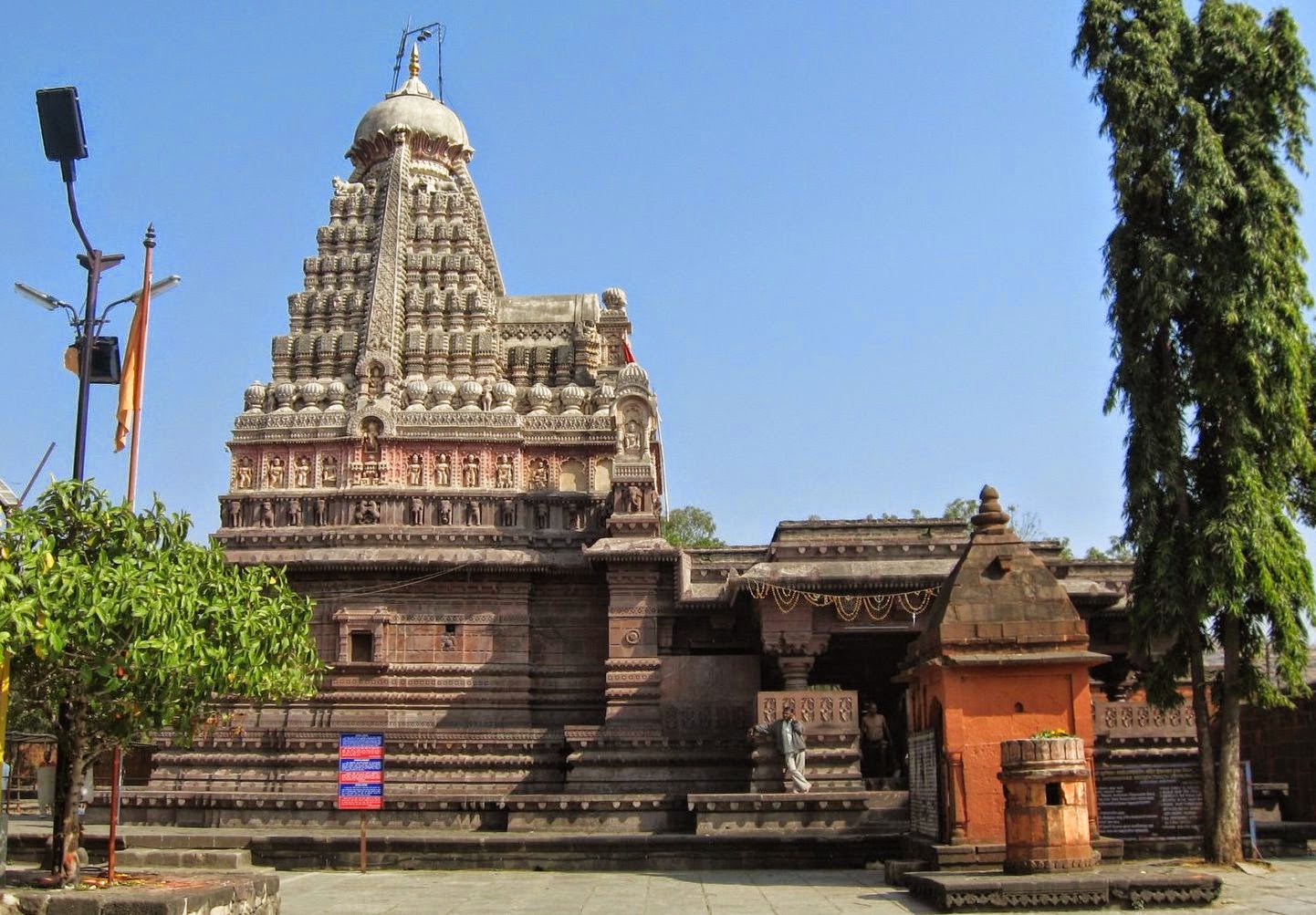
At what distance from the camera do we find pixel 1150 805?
17219 mm

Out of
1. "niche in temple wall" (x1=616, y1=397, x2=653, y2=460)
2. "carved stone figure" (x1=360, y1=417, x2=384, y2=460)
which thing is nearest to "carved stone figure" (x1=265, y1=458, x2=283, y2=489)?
"carved stone figure" (x1=360, y1=417, x2=384, y2=460)

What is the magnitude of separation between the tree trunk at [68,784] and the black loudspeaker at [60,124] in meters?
5.63

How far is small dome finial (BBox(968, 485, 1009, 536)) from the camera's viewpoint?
1459 cm

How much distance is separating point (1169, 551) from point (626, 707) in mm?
11242

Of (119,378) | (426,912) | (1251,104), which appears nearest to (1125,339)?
(1251,104)

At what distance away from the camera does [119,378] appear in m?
14.0

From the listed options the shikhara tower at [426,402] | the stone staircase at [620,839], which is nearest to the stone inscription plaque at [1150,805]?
the stone staircase at [620,839]

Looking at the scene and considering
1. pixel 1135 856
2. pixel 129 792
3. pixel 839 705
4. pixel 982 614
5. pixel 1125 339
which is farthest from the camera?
pixel 129 792

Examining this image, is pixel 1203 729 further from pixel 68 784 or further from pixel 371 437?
pixel 371 437

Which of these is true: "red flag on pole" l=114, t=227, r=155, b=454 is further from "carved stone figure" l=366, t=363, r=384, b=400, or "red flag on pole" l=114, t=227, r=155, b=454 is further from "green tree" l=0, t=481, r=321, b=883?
"carved stone figure" l=366, t=363, r=384, b=400

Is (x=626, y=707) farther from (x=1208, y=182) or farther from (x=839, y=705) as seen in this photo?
(x=1208, y=182)

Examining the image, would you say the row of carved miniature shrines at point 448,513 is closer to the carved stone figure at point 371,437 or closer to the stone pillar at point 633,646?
the carved stone figure at point 371,437

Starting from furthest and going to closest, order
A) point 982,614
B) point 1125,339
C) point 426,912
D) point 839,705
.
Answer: point 839,705, point 1125,339, point 982,614, point 426,912

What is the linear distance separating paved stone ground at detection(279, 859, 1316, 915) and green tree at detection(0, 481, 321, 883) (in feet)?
8.44
